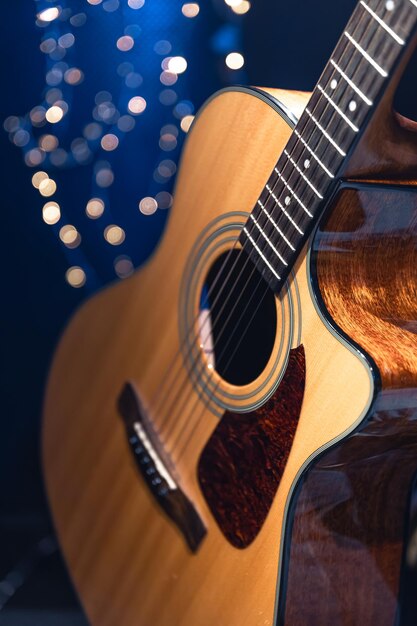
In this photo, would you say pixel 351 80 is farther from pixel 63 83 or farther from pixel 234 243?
pixel 63 83

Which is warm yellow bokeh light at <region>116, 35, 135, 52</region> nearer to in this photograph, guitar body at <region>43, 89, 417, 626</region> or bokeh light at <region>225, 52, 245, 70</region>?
bokeh light at <region>225, 52, 245, 70</region>

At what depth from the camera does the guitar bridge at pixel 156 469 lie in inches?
33.6

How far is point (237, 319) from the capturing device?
2.76 feet

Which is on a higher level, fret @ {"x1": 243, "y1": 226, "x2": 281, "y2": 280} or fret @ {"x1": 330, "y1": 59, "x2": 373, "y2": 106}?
fret @ {"x1": 330, "y1": 59, "x2": 373, "y2": 106}

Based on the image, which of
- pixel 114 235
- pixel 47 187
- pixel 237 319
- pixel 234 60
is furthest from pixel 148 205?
pixel 237 319

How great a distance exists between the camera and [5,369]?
139 cm

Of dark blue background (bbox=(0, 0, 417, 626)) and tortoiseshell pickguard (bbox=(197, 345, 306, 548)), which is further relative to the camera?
dark blue background (bbox=(0, 0, 417, 626))

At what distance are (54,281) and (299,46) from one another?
0.61m

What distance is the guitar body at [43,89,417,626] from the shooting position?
26.9 inches

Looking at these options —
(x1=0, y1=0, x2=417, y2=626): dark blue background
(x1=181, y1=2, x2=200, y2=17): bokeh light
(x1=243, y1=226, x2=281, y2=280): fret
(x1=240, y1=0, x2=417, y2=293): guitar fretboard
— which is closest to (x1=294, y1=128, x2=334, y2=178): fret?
(x1=240, y1=0, x2=417, y2=293): guitar fretboard

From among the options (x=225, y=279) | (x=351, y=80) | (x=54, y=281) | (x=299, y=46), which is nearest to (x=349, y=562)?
(x=225, y=279)

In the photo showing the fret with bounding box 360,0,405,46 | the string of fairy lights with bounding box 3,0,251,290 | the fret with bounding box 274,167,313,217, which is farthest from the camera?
the string of fairy lights with bounding box 3,0,251,290

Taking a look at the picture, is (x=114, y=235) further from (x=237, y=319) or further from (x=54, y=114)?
(x=237, y=319)

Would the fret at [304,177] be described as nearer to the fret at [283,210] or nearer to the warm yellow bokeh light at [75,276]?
the fret at [283,210]
